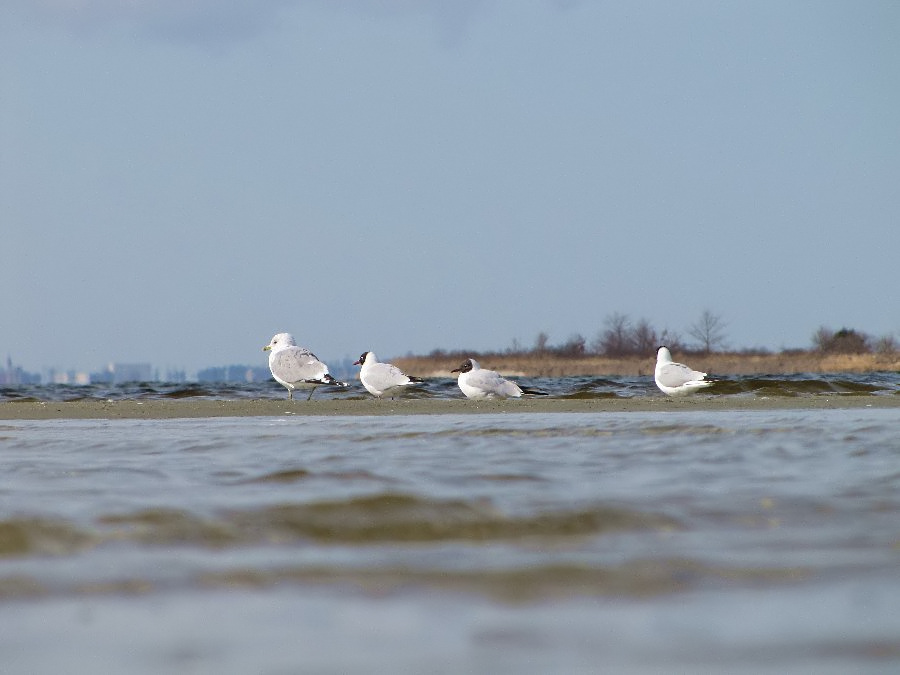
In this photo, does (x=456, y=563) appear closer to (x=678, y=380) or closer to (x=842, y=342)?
(x=678, y=380)

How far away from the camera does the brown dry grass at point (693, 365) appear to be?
40969mm

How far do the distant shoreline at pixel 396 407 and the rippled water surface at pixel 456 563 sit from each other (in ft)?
22.5

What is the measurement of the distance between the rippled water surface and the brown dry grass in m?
35.5

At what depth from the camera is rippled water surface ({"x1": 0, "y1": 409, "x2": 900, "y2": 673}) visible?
2.07 m

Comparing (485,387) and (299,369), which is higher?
(299,369)

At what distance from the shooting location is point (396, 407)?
13.9 meters

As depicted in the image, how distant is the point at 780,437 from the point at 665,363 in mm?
10543

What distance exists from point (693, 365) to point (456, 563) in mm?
40169

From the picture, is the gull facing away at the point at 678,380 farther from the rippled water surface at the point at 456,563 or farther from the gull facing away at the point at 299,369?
the rippled water surface at the point at 456,563

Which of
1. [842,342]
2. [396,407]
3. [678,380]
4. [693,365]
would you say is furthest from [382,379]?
[842,342]

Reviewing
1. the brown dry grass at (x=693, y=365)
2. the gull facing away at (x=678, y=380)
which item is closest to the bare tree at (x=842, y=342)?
the brown dry grass at (x=693, y=365)

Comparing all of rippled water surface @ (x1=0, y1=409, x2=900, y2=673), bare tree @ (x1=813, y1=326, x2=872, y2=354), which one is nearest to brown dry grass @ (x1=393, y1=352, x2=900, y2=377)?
bare tree @ (x1=813, y1=326, x2=872, y2=354)

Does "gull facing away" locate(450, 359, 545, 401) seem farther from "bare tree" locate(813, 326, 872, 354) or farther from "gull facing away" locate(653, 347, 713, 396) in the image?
"bare tree" locate(813, 326, 872, 354)

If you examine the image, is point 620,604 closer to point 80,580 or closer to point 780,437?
point 80,580
